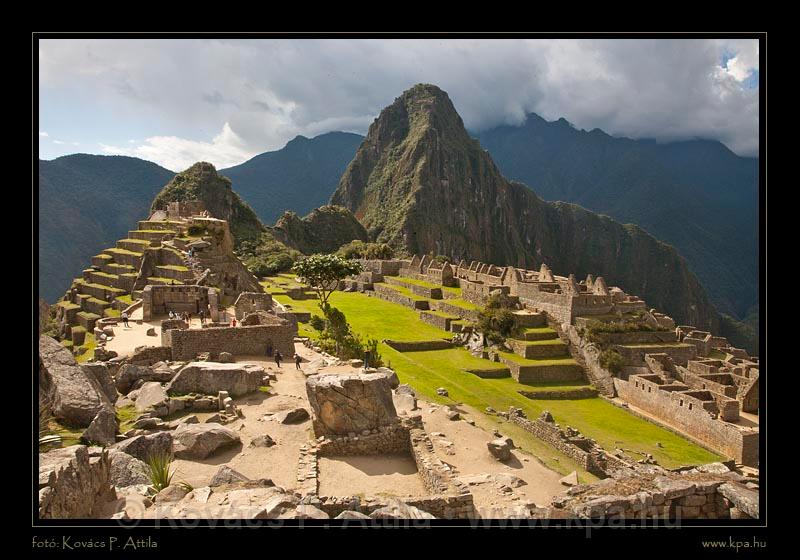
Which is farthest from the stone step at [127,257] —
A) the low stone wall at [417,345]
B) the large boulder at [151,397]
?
the large boulder at [151,397]

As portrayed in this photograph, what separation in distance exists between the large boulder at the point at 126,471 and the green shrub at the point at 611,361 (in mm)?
26550

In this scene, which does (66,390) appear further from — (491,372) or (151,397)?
(491,372)

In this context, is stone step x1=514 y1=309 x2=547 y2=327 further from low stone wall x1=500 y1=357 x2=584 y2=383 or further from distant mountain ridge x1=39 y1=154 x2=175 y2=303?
distant mountain ridge x1=39 y1=154 x2=175 y2=303

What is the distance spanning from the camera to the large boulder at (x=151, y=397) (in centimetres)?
1095

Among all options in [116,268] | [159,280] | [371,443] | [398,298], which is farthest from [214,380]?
[398,298]

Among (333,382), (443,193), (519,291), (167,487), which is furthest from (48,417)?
(443,193)

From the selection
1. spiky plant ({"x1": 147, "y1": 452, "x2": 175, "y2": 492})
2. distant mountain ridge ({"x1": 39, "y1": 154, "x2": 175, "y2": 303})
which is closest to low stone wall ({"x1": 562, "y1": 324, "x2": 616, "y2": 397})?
spiky plant ({"x1": 147, "y1": 452, "x2": 175, "y2": 492})

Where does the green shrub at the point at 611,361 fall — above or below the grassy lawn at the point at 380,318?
below

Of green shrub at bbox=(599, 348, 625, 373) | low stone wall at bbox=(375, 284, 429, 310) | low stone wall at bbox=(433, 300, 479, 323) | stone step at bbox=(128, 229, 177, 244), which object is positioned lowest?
green shrub at bbox=(599, 348, 625, 373)

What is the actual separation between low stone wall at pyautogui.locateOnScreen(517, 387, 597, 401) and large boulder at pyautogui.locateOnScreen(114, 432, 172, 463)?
67.7 feet

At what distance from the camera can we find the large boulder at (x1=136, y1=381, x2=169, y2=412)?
431 inches

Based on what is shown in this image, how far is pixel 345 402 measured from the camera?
10.7 m

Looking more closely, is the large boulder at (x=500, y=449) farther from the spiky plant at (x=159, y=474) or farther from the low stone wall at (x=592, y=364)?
the low stone wall at (x=592, y=364)

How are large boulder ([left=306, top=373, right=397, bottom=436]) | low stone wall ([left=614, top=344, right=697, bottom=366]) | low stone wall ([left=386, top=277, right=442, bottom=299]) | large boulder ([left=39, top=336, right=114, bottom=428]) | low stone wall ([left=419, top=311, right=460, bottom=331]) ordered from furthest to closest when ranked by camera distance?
low stone wall ([left=386, top=277, right=442, bottom=299]) < low stone wall ([left=419, top=311, right=460, bottom=331]) < low stone wall ([left=614, top=344, right=697, bottom=366]) < large boulder ([left=306, top=373, right=397, bottom=436]) < large boulder ([left=39, top=336, right=114, bottom=428])
